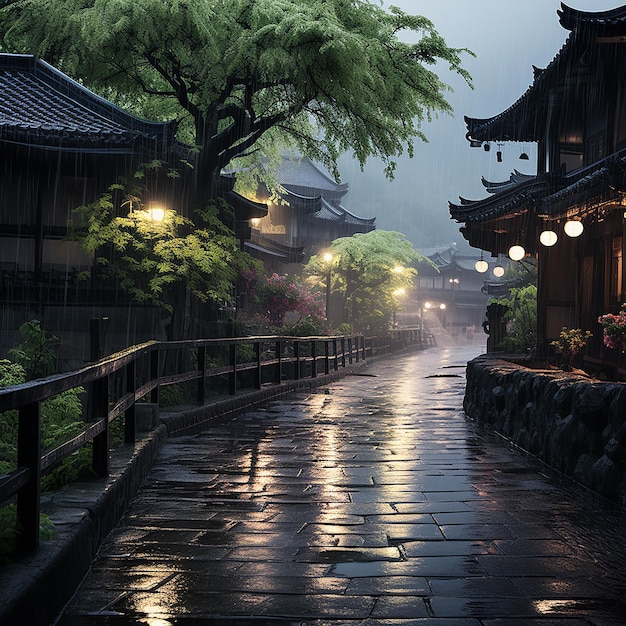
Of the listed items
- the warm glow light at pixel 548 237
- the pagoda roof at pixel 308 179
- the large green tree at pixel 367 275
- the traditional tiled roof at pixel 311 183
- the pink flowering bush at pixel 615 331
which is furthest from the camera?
the pagoda roof at pixel 308 179

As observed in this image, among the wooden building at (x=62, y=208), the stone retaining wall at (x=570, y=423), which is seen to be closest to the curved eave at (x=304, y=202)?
the wooden building at (x=62, y=208)

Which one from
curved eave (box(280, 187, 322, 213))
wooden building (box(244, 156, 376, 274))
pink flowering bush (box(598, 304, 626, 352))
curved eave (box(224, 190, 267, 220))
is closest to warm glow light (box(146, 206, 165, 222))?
curved eave (box(224, 190, 267, 220))

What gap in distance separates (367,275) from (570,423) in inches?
1492

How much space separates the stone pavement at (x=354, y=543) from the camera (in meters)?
4.37

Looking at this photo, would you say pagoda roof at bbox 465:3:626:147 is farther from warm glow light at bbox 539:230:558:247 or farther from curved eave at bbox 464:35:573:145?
warm glow light at bbox 539:230:558:247

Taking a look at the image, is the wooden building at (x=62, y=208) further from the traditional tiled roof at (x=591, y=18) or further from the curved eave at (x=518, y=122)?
the traditional tiled roof at (x=591, y=18)

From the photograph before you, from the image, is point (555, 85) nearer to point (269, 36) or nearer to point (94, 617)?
point (269, 36)

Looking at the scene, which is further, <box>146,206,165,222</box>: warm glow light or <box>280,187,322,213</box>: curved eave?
<box>280,187,322,213</box>: curved eave

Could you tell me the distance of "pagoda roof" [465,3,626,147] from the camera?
12.9 m

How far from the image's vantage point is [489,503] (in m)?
7.12

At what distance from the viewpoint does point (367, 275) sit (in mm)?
45938

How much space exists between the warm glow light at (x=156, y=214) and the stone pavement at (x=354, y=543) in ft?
24.9

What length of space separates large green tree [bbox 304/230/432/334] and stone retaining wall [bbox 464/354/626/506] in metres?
33.4

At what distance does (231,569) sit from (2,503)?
1.68 meters
